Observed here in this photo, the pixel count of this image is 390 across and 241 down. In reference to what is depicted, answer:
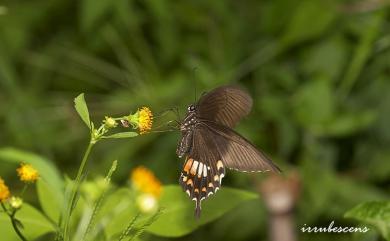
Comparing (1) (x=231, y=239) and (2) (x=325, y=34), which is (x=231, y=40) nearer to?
(2) (x=325, y=34)

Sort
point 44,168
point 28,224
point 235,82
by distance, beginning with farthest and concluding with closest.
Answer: point 235,82, point 44,168, point 28,224

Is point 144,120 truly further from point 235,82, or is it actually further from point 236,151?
point 235,82

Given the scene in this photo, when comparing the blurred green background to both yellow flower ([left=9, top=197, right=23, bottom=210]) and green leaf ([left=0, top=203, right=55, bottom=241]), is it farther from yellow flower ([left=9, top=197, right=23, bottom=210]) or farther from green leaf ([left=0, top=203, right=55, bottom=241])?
yellow flower ([left=9, top=197, right=23, bottom=210])

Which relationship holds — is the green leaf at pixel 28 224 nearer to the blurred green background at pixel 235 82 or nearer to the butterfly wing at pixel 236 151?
the butterfly wing at pixel 236 151

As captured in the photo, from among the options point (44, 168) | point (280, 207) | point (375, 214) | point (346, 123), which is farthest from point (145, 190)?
point (346, 123)

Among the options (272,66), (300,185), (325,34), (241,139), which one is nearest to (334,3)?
(325,34)

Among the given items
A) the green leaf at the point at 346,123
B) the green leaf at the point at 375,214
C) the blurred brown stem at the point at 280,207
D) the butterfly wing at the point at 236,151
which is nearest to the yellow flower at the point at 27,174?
the butterfly wing at the point at 236,151

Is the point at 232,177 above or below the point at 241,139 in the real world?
above
